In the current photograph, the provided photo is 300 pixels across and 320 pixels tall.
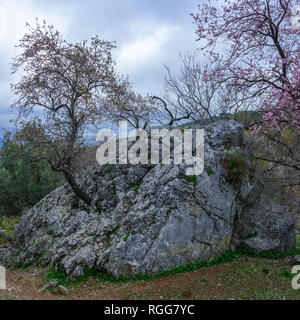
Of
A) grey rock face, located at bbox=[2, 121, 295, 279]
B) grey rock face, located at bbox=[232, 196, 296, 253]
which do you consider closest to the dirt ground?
grey rock face, located at bbox=[2, 121, 295, 279]

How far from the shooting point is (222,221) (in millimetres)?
9727

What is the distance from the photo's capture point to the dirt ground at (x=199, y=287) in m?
7.34

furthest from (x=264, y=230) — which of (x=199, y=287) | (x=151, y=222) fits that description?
(x=151, y=222)

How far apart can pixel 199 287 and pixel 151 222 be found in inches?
99.2

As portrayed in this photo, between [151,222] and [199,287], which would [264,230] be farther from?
[151,222]

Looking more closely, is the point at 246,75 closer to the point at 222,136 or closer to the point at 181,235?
the point at 222,136

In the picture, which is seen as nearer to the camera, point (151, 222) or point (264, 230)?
point (151, 222)

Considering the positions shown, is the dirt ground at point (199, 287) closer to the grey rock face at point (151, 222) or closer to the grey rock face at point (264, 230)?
the grey rock face at point (151, 222)

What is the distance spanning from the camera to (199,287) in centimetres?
769

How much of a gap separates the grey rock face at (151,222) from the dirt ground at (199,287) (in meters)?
0.57

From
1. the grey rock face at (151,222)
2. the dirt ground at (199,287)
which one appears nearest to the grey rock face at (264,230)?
the grey rock face at (151,222)
